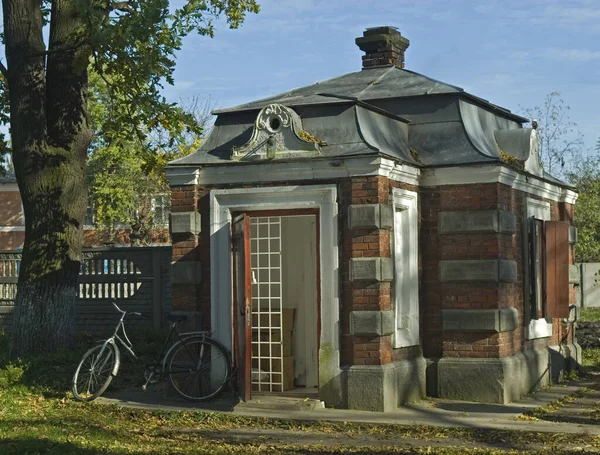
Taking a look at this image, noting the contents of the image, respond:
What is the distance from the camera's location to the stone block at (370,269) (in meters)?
13.7

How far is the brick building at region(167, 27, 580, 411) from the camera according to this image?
45.4 ft

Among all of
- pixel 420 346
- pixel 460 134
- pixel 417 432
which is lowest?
pixel 417 432

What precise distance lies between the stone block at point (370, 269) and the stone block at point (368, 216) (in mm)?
436

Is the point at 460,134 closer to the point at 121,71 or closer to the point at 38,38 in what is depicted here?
the point at 121,71

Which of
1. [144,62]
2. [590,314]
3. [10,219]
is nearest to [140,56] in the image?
[144,62]

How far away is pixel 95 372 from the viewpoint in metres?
14.6

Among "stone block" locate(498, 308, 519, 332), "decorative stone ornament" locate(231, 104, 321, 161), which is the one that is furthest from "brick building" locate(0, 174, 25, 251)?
"stone block" locate(498, 308, 519, 332)

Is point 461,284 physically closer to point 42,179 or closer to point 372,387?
point 372,387

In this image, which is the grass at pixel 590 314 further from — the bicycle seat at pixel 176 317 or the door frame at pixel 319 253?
the bicycle seat at pixel 176 317

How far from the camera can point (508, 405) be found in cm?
1441

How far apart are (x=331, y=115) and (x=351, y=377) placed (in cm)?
354

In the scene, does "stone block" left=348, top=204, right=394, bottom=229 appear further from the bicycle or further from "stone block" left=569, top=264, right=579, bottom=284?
"stone block" left=569, top=264, right=579, bottom=284

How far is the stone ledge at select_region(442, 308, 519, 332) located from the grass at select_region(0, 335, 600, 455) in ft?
8.13

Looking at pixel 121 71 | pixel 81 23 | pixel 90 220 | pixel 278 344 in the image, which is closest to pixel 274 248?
pixel 278 344
